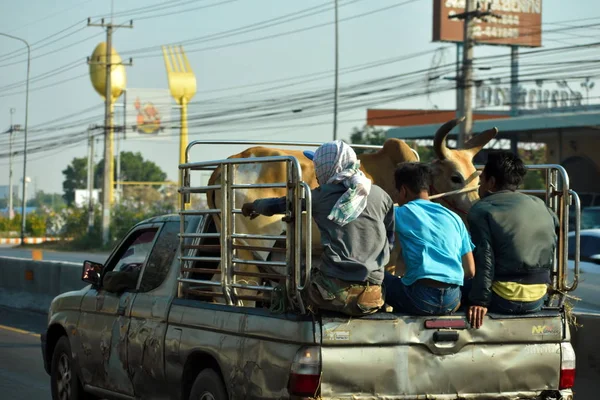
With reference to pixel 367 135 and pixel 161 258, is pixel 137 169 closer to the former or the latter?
pixel 367 135

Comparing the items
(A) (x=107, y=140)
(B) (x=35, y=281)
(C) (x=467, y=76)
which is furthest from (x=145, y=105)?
(B) (x=35, y=281)

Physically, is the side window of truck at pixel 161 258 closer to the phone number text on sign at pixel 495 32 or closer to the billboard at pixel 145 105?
the phone number text on sign at pixel 495 32

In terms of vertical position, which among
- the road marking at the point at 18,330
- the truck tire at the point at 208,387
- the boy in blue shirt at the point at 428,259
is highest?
the boy in blue shirt at the point at 428,259

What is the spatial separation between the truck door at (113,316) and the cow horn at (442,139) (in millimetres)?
2435

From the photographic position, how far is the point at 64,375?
935cm

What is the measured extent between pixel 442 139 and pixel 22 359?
21.4 ft

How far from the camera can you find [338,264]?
20.4ft

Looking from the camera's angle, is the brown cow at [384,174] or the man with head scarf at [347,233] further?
the brown cow at [384,174]

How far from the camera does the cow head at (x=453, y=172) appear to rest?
348 inches

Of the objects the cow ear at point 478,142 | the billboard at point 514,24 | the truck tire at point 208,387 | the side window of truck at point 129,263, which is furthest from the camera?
the billboard at point 514,24

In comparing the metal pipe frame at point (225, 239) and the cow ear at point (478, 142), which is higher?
the cow ear at point (478, 142)

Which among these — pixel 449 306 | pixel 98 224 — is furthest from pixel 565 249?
pixel 98 224

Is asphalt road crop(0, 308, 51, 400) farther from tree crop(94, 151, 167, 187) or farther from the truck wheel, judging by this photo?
tree crop(94, 151, 167, 187)

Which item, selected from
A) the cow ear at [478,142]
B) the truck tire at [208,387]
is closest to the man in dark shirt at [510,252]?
the truck tire at [208,387]
